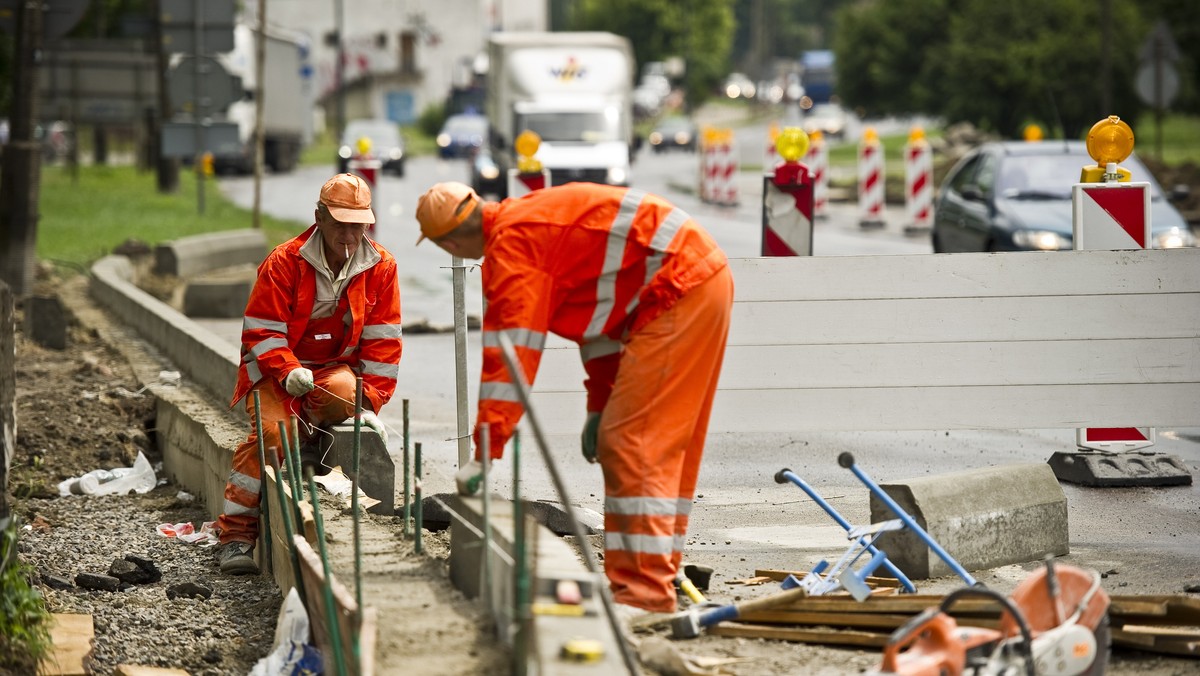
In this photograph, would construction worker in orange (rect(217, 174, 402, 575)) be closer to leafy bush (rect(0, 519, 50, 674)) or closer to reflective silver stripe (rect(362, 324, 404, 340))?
reflective silver stripe (rect(362, 324, 404, 340))

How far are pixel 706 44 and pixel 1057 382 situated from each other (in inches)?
3828

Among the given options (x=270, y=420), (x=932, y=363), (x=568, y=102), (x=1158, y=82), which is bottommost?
(x=270, y=420)

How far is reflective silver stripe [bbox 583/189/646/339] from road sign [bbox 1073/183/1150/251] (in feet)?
11.7

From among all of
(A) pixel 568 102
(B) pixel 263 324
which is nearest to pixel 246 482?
(B) pixel 263 324

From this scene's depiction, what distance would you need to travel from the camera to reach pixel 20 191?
14414 mm

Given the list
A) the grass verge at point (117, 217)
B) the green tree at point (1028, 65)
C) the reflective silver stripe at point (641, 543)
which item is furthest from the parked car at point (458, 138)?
the reflective silver stripe at point (641, 543)

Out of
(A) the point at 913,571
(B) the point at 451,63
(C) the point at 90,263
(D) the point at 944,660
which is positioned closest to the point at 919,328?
(A) the point at 913,571

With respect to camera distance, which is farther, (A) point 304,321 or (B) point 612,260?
(A) point 304,321

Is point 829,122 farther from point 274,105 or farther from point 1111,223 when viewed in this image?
point 1111,223

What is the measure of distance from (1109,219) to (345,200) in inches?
146

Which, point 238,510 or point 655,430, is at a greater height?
point 655,430

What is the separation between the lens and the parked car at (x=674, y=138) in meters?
60.6

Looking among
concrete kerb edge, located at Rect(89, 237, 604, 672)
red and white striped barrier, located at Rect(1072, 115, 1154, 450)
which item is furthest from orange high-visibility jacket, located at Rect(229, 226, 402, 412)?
red and white striped barrier, located at Rect(1072, 115, 1154, 450)

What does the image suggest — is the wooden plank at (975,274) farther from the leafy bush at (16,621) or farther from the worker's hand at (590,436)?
the leafy bush at (16,621)
